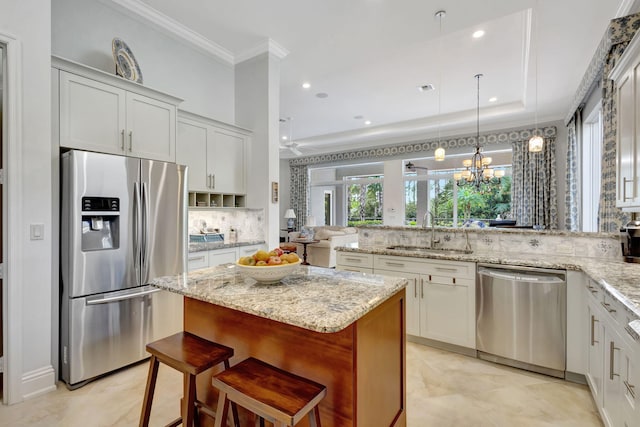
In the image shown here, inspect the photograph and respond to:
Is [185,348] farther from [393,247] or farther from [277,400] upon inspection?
[393,247]

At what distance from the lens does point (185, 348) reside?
60.1 inches

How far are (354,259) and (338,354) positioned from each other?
2135 millimetres

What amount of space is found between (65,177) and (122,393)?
5.33ft

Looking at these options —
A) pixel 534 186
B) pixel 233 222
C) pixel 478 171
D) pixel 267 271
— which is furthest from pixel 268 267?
pixel 534 186

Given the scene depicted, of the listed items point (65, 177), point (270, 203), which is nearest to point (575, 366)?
point (270, 203)

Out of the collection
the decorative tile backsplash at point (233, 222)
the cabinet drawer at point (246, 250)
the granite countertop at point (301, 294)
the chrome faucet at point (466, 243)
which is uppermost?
the decorative tile backsplash at point (233, 222)

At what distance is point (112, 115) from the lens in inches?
102

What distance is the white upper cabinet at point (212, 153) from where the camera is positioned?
3.45 meters

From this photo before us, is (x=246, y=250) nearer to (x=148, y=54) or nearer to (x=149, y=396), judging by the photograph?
(x=149, y=396)

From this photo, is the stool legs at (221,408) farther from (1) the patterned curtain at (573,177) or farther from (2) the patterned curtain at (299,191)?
(2) the patterned curtain at (299,191)

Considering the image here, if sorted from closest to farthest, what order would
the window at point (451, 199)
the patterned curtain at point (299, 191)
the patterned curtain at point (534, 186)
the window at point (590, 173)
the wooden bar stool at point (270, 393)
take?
1. the wooden bar stool at point (270, 393)
2. the window at point (590, 173)
3. the patterned curtain at point (534, 186)
4. the window at point (451, 199)
5. the patterned curtain at point (299, 191)

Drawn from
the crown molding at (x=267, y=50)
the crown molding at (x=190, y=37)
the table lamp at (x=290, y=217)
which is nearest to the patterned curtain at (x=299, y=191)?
the table lamp at (x=290, y=217)

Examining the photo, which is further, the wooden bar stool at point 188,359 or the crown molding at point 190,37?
the crown molding at point 190,37

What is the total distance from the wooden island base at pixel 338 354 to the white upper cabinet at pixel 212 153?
208 cm
